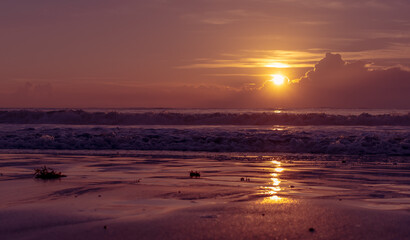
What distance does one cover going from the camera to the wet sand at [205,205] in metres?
4.60

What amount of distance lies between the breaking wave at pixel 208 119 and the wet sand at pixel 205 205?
29761 millimetres

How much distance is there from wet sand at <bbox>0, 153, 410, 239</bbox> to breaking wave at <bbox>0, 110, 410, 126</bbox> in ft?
97.6

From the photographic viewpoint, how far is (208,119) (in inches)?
1660

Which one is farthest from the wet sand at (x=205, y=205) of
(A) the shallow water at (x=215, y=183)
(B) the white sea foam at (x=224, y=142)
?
(B) the white sea foam at (x=224, y=142)

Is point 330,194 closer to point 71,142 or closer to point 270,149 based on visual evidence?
point 270,149

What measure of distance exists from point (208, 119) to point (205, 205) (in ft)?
119

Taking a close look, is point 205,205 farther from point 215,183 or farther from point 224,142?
point 224,142

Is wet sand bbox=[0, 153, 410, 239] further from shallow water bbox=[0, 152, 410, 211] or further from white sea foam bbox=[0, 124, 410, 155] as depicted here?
white sea foam bbox=[0, 124, 410, 155]

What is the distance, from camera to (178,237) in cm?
439

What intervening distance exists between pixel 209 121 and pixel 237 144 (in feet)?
74.6

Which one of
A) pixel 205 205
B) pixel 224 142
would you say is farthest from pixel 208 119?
pixel 205 205

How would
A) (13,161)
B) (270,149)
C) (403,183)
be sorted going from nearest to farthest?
(403,183), (13,161), (270,149)

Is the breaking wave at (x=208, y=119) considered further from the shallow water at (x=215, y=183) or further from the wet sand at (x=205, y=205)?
the wet sand at (x=205, y=205)

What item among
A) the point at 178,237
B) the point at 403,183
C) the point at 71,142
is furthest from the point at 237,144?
the point at 178,237
